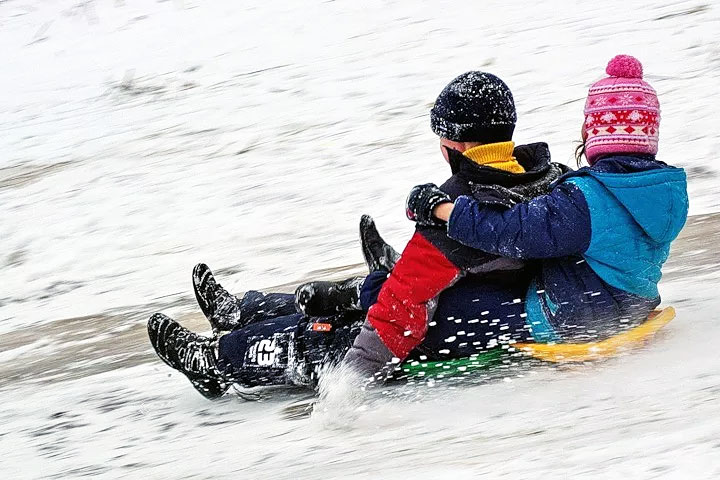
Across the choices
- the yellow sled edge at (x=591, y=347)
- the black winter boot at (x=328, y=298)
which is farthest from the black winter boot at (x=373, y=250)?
the yellow sled edge at (x=591, y=347)

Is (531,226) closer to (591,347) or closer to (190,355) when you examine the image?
(591,347)

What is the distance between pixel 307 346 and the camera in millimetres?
3410

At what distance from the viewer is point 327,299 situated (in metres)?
3.40

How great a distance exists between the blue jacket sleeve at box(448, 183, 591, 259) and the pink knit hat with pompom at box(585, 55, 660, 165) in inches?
7.5

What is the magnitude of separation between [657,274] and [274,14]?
7.84 meters

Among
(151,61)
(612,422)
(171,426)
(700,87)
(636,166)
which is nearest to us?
(612,422)

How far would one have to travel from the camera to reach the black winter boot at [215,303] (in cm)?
382

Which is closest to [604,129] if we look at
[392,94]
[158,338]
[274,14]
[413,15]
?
[158,338]

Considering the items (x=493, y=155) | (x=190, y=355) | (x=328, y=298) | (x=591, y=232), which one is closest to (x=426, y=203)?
(x=493, y=155)

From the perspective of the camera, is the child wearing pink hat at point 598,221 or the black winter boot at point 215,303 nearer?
the child wearing pink hat at point 598,221

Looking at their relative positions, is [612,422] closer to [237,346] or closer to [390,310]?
[390,310]

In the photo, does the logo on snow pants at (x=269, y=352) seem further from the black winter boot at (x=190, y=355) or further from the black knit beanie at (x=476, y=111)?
the black knit beanie at (x=476, y=111)

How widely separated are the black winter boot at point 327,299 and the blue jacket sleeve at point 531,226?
2.02 feet

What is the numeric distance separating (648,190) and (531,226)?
1.17 feet
